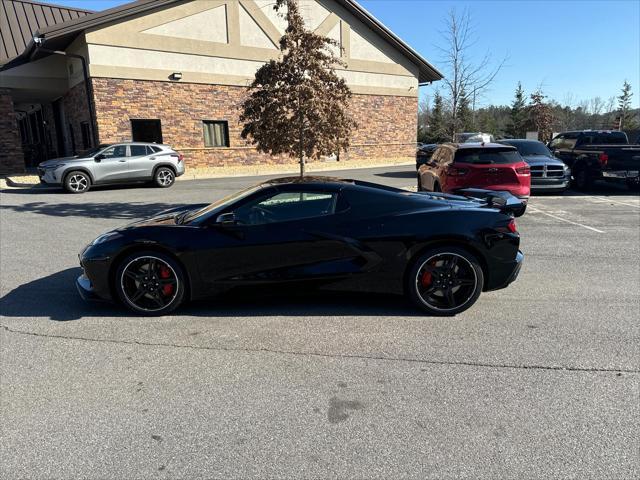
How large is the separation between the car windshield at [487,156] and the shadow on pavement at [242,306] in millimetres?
Answer: 5868

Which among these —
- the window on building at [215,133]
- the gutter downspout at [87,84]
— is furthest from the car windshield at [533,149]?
the gutter downspout at [87,84]

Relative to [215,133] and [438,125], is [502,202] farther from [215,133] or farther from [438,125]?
[438,125]

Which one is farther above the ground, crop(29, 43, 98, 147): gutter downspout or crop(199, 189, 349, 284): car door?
crop(29, 43, 98, 147): gutter downspout

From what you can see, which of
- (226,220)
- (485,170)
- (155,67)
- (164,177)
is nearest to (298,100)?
(485,170)

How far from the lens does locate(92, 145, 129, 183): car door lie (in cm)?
1504

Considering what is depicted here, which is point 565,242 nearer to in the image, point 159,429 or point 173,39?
point 159,429

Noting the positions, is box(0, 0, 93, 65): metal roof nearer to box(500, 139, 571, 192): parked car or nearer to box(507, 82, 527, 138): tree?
box(500, 139, 571, 192): parked car

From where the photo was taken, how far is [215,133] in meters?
22.3

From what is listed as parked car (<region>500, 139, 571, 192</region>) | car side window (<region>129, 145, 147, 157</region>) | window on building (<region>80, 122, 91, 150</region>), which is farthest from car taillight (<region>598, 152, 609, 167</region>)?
window on building (<region>80, 122, 91, 150</region>)

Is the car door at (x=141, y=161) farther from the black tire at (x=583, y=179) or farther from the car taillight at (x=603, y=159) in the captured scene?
the car taillight at (x=603, y=159)

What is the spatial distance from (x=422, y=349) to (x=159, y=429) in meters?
2.08

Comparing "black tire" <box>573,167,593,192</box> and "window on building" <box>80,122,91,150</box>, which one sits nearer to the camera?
"black tire" <box>573,167,593,192</box>

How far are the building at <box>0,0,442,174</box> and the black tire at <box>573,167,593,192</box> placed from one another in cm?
1442

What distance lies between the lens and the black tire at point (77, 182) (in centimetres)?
1455
